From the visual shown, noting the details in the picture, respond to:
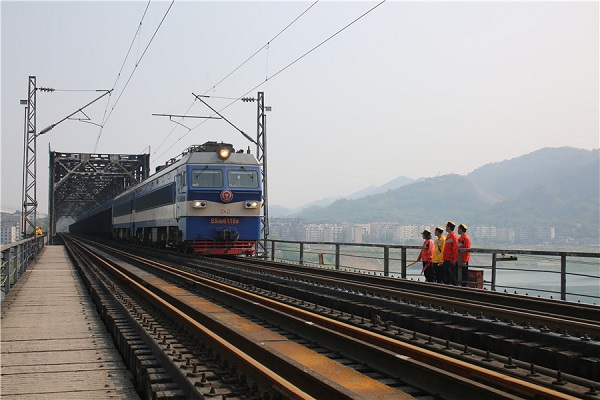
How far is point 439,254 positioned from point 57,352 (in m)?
9.00

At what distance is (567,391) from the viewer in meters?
4.99

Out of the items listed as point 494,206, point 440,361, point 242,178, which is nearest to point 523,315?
point 440,361

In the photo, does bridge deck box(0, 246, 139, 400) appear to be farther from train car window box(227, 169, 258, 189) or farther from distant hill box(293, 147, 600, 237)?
distant hill box(293, 147, 600, 237)

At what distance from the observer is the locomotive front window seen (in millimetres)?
23556

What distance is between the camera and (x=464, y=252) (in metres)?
14.1

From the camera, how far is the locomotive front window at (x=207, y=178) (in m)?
23.6

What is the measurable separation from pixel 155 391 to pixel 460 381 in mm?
2535

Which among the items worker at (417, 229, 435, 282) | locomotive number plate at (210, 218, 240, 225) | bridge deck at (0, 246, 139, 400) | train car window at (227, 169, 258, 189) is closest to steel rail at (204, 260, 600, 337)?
worker at (417, 229, 435, 282)

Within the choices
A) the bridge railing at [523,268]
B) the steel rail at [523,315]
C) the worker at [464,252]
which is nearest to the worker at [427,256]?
the bridge railing at [523,268]

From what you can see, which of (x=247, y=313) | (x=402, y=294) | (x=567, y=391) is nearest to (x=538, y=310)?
(x=402, y=294)

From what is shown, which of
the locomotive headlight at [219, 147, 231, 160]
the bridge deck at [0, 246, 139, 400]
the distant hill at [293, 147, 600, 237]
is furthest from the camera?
the distant hill at [293, 147, 600, 237]

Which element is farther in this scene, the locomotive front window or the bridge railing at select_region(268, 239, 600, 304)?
the locomotive front window

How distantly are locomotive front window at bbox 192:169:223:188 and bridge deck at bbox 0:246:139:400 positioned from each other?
9.70 metres

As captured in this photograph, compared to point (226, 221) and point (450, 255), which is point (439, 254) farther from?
point (226, 221)
